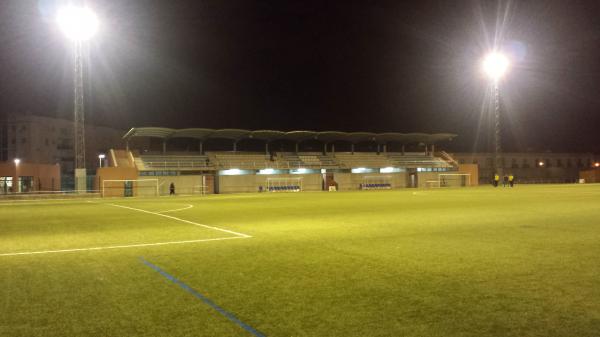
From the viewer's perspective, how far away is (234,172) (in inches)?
2089

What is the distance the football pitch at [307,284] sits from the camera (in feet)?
14.7

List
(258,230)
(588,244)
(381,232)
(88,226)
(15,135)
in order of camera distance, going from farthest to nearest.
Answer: (15,135), (88,226), (258,230), (381,232), (588,244)

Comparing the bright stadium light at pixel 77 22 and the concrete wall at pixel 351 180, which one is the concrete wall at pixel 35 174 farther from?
the concrete wall at pixel 351 180

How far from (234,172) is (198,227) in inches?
1534

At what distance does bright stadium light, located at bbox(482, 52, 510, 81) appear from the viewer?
143ft

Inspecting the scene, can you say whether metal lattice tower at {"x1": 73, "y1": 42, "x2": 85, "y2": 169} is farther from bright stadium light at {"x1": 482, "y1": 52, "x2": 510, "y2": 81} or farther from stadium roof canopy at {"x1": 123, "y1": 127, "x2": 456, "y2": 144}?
bright stadium light at {"x1": 482, "y1": 52, "x2": 510, "y2": 81}

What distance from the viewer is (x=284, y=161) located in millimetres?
58000

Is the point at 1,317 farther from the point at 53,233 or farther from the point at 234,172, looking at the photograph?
the point at 234,172

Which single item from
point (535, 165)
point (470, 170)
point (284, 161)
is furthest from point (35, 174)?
point (535, 165)

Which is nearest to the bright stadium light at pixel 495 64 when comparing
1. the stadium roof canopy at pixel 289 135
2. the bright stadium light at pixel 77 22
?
the stadium roof canopy at pixel 289 135

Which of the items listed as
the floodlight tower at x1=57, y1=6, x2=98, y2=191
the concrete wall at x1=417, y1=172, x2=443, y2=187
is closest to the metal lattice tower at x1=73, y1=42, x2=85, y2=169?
the floodlight tower at x1=57, y1=6, x2=98, y2=191

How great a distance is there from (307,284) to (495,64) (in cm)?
4329

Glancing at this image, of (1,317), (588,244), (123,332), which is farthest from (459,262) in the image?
(1,317)

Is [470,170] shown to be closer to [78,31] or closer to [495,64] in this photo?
[495,64]
